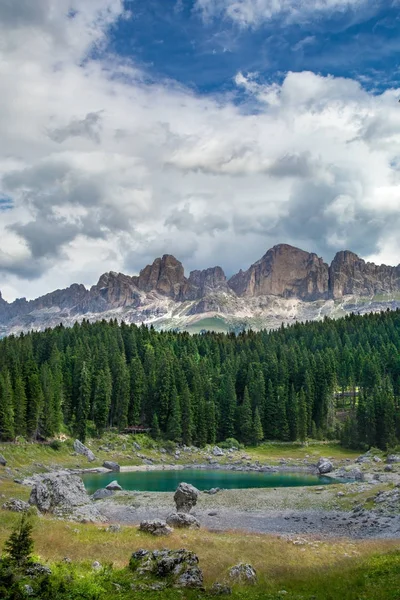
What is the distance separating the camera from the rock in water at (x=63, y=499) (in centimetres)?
Result: 4841

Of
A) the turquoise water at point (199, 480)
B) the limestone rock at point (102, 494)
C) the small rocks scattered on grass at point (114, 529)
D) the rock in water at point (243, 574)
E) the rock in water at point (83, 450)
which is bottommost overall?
the turquoise water at point (199, 480)

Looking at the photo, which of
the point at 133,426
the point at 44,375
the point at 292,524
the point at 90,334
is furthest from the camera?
the point at 90,334

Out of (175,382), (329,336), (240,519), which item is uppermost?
(329,336)

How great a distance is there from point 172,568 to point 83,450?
84.3 metres

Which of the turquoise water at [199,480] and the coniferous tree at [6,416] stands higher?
the coniferous tree at [6,416]

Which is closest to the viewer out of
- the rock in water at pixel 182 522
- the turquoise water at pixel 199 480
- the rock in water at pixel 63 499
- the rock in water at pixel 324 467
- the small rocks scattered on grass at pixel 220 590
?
the small rocks scattered on grass at pixel 220 590

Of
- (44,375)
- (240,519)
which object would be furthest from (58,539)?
(44,375)

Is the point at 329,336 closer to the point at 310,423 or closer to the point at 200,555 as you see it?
the point at 310,423

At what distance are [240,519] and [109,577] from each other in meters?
33.3

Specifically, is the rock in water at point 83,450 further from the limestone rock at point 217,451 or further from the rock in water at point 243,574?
the rock in water at point 243,574

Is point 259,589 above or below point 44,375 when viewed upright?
below

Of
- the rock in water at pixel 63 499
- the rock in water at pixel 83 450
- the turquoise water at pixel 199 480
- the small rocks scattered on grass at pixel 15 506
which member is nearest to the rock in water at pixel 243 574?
the small rocks scattered on grass at pixel 15 506

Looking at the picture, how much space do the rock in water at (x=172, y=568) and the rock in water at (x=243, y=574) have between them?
6.05ft

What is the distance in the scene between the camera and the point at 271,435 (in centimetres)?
13512
